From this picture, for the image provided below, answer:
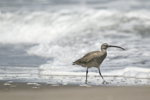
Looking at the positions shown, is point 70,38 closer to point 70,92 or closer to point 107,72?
point 107,72

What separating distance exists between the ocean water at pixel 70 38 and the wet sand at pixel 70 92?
0.55m

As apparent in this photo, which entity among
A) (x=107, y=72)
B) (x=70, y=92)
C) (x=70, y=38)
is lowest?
(x=70, y=92)

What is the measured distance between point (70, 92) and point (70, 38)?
6147 mm

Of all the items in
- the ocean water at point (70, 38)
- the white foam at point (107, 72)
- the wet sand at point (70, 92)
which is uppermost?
the ocean water at point (70, 38)

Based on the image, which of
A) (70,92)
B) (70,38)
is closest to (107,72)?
(70,92)

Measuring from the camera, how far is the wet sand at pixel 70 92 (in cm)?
521

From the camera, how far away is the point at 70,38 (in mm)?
11695

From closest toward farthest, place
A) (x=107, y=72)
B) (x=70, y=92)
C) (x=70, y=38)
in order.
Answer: (x=70, y=92) → (x=107, y=72) → (x=70, y=38)

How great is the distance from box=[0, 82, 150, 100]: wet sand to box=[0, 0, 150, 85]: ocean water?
55cm

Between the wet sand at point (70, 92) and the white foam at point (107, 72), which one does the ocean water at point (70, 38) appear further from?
the wet sand at point (70, 92)

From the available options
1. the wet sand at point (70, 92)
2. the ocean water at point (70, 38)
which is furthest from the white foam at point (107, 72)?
the wet sand at point (70, 92)

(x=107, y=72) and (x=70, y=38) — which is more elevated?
(x=70, y=38)

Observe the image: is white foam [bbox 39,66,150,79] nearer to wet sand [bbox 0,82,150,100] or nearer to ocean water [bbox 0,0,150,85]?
ocean water [bbox 0,0,150,85]

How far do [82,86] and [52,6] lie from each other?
37.0ft
